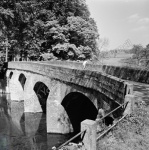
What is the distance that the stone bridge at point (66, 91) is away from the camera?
781 cm

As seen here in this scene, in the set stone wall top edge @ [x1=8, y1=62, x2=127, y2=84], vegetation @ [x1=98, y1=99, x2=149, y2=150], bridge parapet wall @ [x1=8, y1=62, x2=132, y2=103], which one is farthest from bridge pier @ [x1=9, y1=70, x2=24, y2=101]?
vegetation @ [x1=98, y1=99, x2=149, y2=150]

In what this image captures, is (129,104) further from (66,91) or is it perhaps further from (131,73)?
(131,73)

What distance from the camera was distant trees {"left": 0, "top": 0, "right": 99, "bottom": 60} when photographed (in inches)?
901

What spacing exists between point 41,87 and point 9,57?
62.3 feet

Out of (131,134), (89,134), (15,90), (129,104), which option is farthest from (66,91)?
(15,90)

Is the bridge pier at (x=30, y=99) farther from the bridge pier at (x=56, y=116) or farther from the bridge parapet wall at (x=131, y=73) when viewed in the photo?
the bridge parapet wall at (x=131, y=73)

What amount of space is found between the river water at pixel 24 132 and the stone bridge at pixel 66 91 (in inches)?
30.9

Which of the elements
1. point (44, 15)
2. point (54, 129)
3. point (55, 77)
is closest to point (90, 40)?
point (44, 15)

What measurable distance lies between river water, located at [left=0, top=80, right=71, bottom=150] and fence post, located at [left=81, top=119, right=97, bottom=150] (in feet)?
29.3

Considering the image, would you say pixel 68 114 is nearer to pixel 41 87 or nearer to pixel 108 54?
pixel 41 87

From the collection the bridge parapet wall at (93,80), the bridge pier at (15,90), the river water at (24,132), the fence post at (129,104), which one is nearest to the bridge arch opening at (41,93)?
the river water at (24,132)

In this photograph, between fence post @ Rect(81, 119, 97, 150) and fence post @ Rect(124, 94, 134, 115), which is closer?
fence post @ Rect(81, 119, 97, 150)

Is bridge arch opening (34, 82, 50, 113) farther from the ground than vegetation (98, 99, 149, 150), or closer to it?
closer to it

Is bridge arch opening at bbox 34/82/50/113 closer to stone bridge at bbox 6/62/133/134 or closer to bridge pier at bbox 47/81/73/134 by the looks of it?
stone bridge at bbox 6/62/133/134
